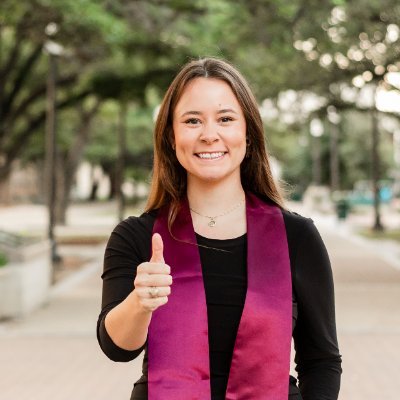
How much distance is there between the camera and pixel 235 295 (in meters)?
2.25

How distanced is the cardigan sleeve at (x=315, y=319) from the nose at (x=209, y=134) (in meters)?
0.34

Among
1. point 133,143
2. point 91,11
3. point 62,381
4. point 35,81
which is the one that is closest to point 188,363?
point 62,381

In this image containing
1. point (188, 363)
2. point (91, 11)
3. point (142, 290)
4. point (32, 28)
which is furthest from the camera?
point (32, 28)

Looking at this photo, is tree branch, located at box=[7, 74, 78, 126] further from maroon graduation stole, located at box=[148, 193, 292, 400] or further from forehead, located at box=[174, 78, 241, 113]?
maroon graduation stole, located at box=[148, 193, 292, 400]

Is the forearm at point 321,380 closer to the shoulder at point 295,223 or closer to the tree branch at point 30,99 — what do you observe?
the shoulder at point 295,223

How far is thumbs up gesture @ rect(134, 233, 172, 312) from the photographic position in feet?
6.38

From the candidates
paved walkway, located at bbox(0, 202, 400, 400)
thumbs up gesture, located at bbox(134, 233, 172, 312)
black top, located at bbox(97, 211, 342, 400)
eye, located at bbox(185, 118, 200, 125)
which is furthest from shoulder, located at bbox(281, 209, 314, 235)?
paved walkway, located at bbox(0, 202, 400, 400)

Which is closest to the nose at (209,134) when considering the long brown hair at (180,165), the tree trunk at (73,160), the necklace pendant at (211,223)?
the long brown hair at (180,165)

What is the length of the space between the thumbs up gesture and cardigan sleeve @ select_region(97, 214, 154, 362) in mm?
287

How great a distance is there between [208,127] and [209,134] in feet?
0.07

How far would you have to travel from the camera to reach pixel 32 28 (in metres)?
17.4

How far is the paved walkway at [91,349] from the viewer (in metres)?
6.98

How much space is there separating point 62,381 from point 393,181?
77043mm

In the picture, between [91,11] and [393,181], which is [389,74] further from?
[393,181]
